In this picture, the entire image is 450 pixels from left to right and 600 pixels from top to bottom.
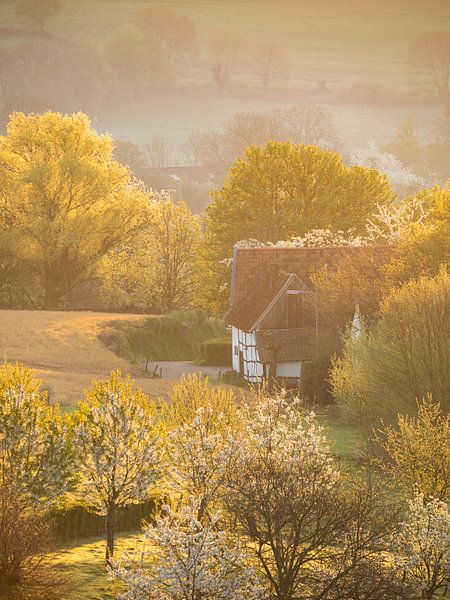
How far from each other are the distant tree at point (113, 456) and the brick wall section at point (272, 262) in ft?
128

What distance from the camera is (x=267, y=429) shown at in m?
21.9

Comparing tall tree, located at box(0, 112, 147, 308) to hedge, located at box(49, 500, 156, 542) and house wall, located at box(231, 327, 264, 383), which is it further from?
hedge, located at box(49, 500, 156, 542)

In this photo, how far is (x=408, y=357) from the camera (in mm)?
35719

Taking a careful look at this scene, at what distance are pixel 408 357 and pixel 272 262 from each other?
105 ft

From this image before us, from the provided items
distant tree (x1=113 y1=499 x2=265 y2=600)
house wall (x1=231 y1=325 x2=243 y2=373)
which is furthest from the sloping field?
distant tree (x1=113 y1=499 x2=265 y2=600)

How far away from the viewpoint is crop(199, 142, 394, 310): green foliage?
3007 inches

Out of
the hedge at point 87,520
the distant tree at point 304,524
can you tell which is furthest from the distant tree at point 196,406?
the distant tree at point 304,524

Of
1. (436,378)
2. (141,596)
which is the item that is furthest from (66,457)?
(436,378)

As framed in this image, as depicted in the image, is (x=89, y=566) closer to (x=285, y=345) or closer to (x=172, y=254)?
(x=285, y=345)

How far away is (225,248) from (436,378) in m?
42.4

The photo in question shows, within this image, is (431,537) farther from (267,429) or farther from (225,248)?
(225,248)

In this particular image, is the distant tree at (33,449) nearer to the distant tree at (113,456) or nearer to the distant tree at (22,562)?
the distant tree at (113,456)

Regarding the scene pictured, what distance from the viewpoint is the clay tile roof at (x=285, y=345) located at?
60375mm

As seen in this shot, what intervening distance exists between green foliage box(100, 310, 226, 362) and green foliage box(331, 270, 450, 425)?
38.0m
